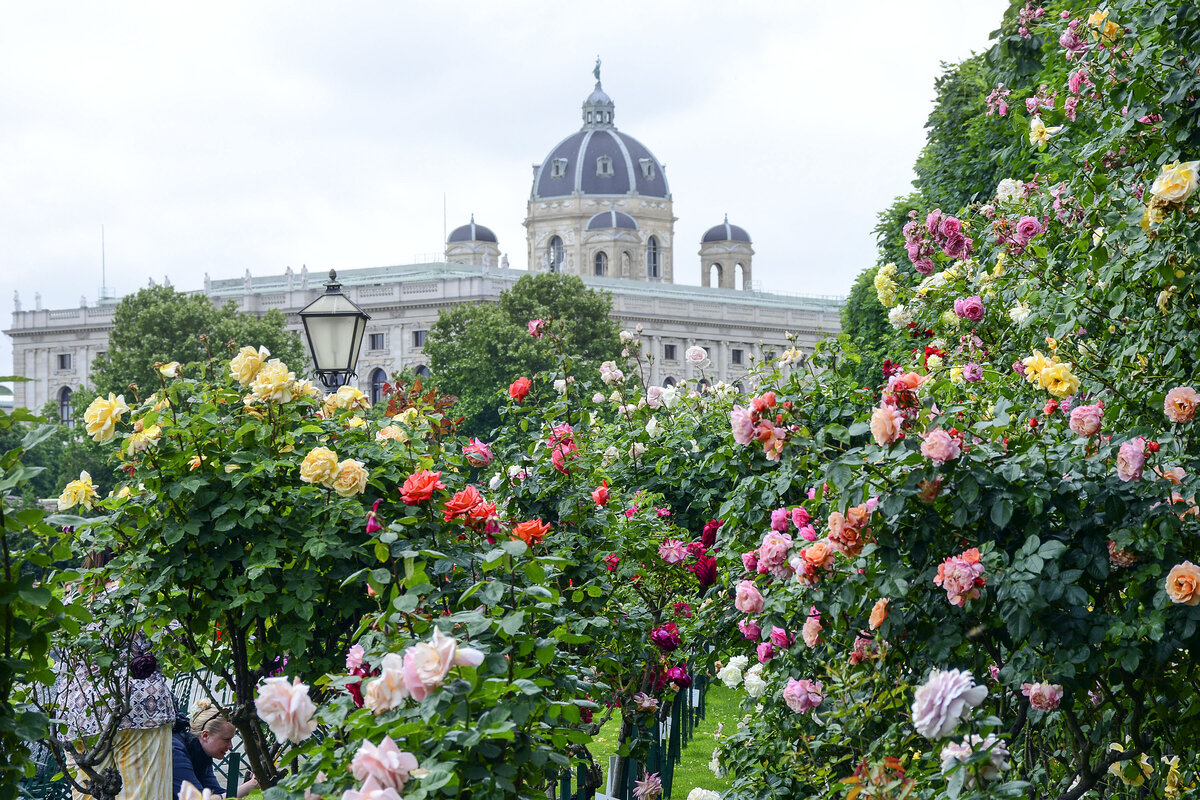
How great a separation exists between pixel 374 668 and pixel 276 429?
64.7 inches

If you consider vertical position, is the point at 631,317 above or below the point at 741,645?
above

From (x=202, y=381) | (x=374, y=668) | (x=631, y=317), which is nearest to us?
(x=374, y=668)

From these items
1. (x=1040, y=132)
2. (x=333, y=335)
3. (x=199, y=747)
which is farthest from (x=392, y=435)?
(x=333, y=335)

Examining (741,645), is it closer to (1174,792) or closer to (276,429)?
(1174,792)

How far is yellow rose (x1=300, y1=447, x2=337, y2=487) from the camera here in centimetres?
452

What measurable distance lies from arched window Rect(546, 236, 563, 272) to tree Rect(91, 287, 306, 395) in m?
60.6

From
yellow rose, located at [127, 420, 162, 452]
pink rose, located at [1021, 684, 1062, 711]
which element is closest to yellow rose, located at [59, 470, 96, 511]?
yellow rose, located at [127, 420, 162, 452]

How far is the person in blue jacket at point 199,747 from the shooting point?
6.85 metres

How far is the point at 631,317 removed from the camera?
86.6m

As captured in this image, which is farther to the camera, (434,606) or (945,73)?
(945,73)

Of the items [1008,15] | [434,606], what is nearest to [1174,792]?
[434,606]

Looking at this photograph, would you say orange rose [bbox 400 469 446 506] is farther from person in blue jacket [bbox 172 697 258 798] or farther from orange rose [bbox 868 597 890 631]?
person in blue jacket [bbox 172 697 258 798]

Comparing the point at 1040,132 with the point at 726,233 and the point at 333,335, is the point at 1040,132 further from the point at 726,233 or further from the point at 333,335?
the point at 726,233

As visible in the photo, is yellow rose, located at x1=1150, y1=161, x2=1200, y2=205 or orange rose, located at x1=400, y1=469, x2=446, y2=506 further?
orange rose, located at x1=400, y1=469, x2=446, y2=506
